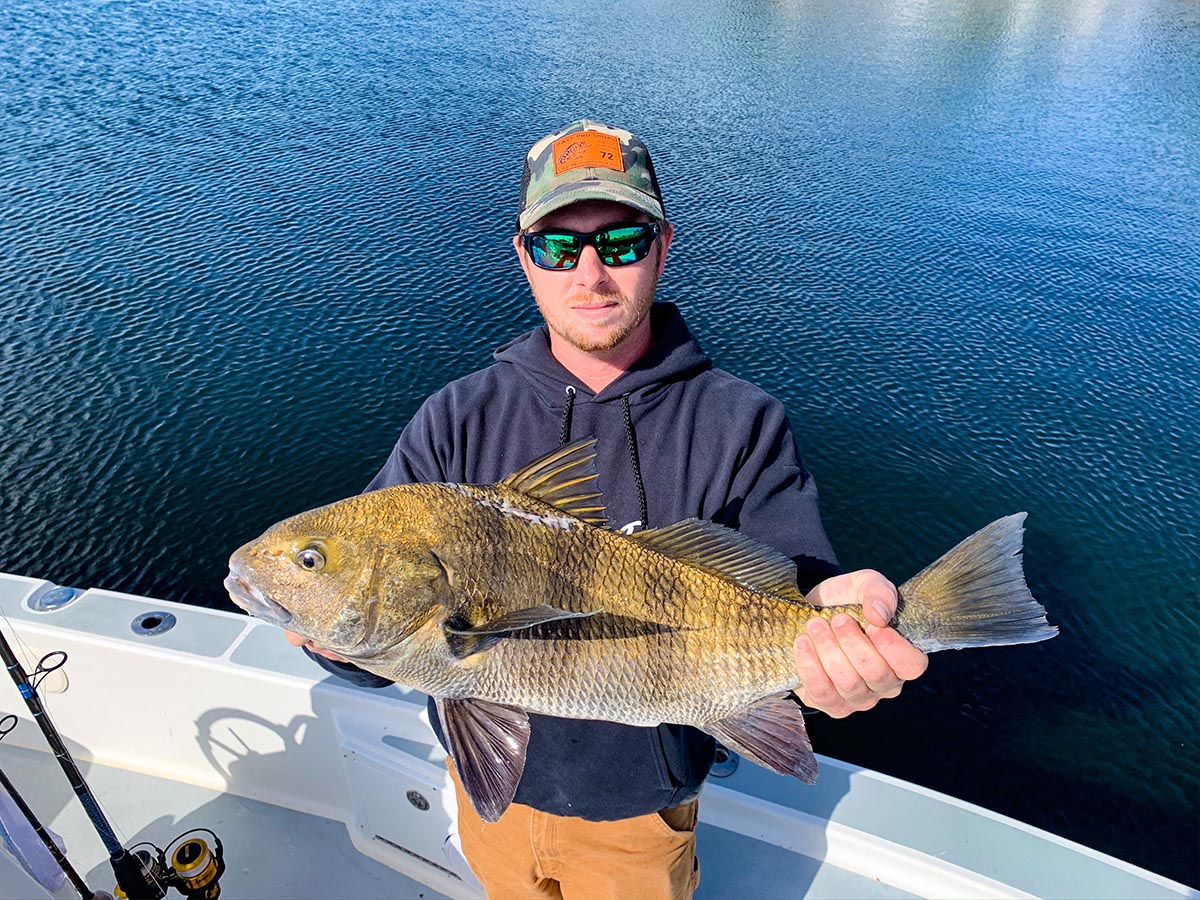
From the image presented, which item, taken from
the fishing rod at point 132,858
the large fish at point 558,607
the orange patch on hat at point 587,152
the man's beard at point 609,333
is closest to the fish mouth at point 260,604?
the large fish at point 558,607

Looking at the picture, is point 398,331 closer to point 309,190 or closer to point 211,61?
point 309,190

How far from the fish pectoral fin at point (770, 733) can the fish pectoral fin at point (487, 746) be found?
2.70 feet

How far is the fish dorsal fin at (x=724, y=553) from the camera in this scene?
134 inches

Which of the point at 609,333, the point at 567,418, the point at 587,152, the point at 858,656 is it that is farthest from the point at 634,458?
the point at 587,152

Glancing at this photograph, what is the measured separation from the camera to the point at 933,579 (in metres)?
3.25

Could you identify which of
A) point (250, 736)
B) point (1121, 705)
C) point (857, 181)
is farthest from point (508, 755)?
point (857, 181)

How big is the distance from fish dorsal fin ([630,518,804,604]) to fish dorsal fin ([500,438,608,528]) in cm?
27

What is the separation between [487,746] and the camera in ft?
11.0

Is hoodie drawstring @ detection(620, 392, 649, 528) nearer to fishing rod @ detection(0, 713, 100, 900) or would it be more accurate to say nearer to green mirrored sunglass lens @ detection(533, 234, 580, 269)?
green mirrored sunglass lens @ detection(533, 234, 580, 269)

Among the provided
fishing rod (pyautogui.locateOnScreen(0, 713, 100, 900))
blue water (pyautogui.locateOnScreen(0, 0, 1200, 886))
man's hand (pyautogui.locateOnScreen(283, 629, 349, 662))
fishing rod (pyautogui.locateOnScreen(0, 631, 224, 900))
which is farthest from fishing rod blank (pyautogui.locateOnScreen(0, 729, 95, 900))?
blue water (pyautogui.locateOnScreen(0, 0, 1200, 886))

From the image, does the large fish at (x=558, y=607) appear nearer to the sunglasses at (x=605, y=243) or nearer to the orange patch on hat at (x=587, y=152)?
the sunglasses at (x=605, y=243)

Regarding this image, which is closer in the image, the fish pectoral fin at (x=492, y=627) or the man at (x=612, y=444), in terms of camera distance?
the fish pectoral fin at (x=492, y=627)

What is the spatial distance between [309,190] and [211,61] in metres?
13.9

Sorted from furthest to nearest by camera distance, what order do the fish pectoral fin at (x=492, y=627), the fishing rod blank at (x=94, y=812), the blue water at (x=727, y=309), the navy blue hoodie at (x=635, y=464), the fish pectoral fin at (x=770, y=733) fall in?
the blue water at (x=727, y=309) < the fishing rod blank at (x=94, y=812) < the navy blue hoodie at (x=635, y=464) < the fish pectoral fin at (x=770, y=733) < the fish pectoral fin at (x=492, y=627)
